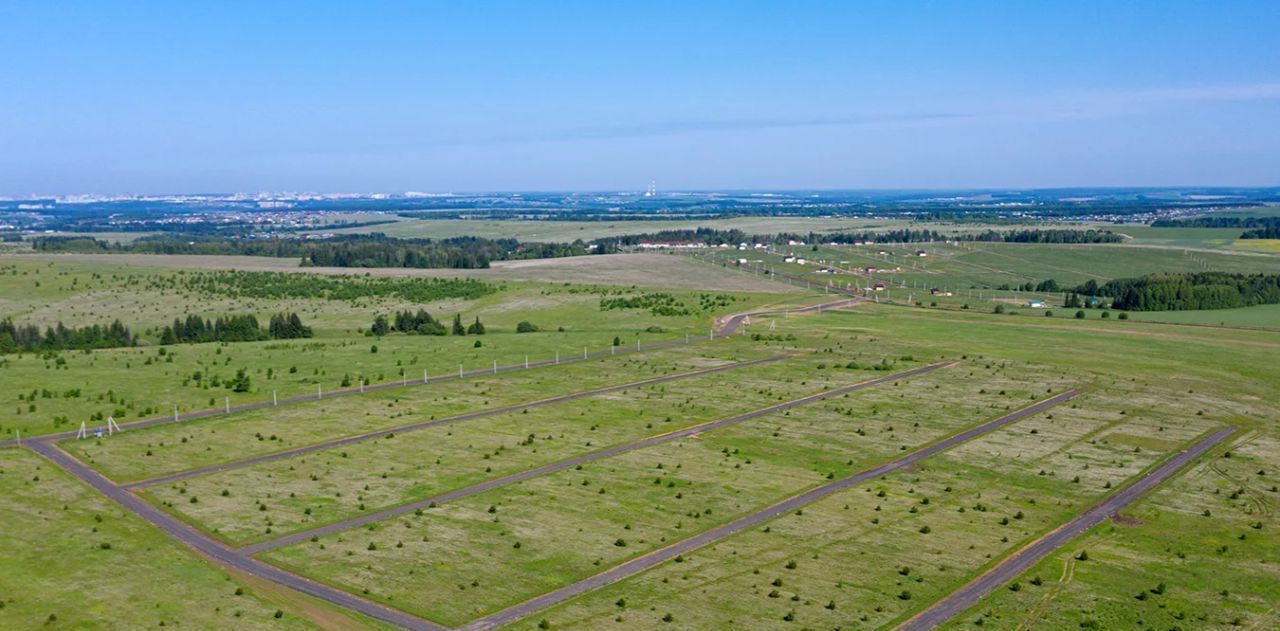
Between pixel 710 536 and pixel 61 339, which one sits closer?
pixel 710 536

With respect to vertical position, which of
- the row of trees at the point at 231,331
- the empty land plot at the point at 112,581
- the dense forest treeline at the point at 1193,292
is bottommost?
the dense forest treeline at the point at 1193,292

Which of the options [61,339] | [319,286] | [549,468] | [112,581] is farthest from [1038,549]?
[319,286]

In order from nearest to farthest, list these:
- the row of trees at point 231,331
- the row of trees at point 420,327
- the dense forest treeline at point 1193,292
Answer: the row of trees at point 231,331
the row of trees at point 420,327
the dense forest treeline at point 1193,292

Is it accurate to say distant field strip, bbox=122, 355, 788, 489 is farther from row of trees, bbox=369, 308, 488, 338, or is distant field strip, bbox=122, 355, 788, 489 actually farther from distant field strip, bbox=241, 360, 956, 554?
row of trees, bbox=369, 308, 488, 338

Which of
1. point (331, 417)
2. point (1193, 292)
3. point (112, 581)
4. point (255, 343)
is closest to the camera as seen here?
point (112, 581)

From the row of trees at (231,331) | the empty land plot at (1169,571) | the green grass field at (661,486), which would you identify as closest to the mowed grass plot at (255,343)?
the green grass field at (661,486)

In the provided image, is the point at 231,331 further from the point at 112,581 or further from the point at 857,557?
the point at 857,557

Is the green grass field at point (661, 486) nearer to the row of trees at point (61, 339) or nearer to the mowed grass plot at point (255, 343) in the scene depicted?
the mowed grass plot at point (255, 343)
